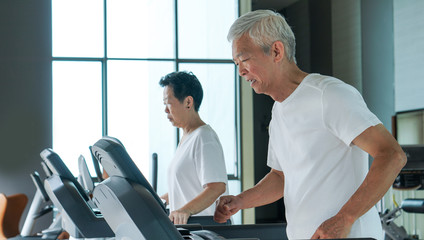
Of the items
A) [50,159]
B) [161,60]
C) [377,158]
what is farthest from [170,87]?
[161,60]

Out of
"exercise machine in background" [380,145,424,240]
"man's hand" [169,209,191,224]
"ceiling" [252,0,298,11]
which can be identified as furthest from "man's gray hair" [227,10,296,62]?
"ceiling" [252,0,298,11]

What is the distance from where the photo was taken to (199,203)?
2.43 metres

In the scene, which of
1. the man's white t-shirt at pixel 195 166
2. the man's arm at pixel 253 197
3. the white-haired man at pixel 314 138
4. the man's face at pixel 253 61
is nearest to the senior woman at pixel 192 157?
the man's white t-shirt at pixel 195 166

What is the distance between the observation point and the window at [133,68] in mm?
7652

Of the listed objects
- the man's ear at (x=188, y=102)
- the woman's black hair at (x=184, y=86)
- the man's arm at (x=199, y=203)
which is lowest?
the man's arm at (x=199, y=203)

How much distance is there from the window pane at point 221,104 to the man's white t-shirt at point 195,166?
515 cm

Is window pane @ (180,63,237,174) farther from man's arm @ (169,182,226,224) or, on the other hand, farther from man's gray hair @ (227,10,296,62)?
man's gray hair @ (227,10,296,62)

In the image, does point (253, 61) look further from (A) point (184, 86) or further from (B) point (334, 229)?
(A) point (184, 86)

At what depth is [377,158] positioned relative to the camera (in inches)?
57.5

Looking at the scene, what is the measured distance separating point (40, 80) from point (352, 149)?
6.62 m

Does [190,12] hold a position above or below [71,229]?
above

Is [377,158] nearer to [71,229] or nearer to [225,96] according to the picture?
[71,229]

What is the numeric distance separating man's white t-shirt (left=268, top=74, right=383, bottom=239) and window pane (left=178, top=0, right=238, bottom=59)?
6120 millimetres

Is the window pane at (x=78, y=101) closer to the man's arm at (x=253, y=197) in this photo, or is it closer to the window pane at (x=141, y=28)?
the window pane at (x=141, y=28)
